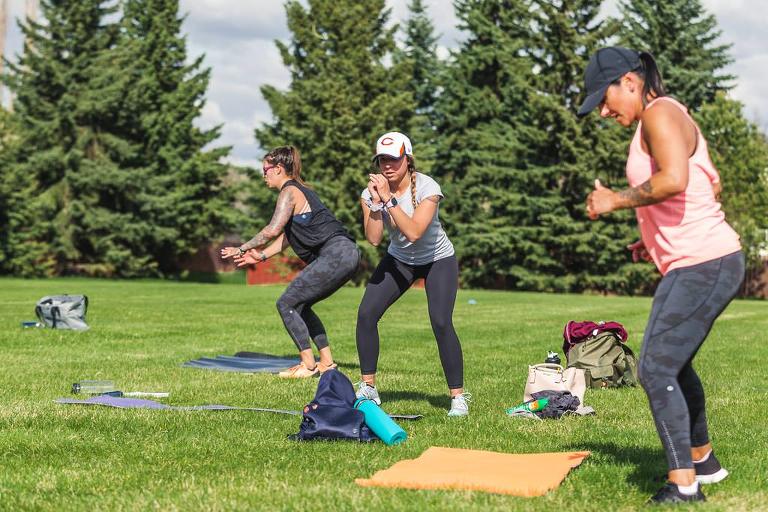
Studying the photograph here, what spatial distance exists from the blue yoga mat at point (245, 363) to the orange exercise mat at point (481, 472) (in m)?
4.93

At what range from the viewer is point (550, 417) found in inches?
293

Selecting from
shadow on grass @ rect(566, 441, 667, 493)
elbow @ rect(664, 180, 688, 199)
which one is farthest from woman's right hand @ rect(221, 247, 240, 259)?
elbow @ rect(664, 180, 688, 199)

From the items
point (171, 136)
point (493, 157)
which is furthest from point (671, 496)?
point (171, 136)

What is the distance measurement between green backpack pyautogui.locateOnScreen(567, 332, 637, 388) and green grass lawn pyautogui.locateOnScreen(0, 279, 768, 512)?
38cm

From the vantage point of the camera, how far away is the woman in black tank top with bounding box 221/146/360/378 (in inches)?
382

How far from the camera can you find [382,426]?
6375 millimetres

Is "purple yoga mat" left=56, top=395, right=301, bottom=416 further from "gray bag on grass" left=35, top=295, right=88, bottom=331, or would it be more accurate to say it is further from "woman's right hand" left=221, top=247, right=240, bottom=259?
"gray bag on grass" left=35, top=295, right=88, bottom=331

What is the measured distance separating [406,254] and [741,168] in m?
41.1

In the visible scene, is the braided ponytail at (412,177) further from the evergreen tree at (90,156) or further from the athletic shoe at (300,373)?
the evergreen tree at (90,156)

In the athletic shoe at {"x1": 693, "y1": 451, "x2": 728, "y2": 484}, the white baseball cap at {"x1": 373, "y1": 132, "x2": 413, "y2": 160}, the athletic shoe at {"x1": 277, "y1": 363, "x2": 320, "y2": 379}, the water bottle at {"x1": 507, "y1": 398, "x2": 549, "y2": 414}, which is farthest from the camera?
the athletic shoe at {"x1": 277, "y1": 363, "x2": 320, "y2": 379}

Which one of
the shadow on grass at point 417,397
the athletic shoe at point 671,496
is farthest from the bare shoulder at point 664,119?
the shadow on grass at point 417,397

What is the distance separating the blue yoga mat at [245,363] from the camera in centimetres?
1060

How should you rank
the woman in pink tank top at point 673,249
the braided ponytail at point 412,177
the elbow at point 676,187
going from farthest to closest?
the braided ponytail at point 412,177, the woman in pink tank top at point 673,249, the elbow at point 676,187

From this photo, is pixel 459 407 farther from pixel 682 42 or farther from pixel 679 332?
pixel 682 42
